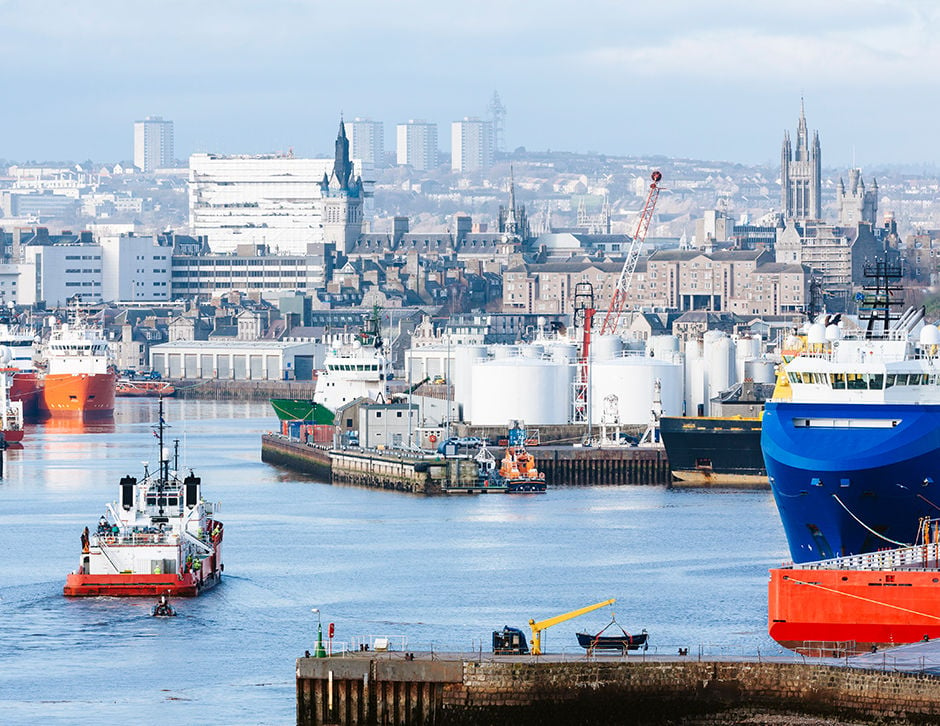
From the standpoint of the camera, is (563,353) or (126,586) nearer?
(126,586)

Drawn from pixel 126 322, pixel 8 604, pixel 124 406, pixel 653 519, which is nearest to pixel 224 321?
pixel 126 322

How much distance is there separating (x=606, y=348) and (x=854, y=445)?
50.1m

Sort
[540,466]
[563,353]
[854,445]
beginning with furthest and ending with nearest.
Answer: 1. [563,353]
2. [540,466]
3. [854,445]

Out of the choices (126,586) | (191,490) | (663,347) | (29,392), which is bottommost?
(126,586)

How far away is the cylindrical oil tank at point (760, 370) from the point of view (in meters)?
88.3

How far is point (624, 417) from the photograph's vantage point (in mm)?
85250

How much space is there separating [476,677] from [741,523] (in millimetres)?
27678

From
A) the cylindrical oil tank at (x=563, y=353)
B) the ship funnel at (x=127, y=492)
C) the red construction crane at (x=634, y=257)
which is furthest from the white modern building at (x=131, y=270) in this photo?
the ship funnel at (x=127, y=492)

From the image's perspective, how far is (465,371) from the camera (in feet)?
301

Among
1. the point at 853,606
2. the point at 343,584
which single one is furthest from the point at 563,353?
the point at 853,606

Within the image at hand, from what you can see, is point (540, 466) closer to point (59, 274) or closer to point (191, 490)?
point (191, 490)

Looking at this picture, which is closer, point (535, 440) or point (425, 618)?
point (425, 618)

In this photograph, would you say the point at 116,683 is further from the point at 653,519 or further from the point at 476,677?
the point at 653,519

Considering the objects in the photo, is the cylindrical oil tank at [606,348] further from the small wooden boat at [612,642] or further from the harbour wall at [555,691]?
the harbour wall at [555,691]
